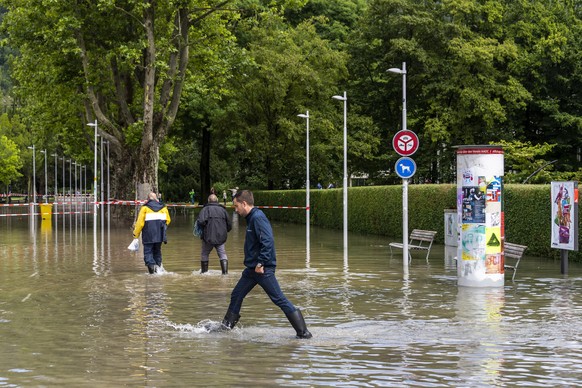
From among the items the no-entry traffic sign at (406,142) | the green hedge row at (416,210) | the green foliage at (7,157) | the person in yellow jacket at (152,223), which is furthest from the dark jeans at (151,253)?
the green foliage at (7,157)

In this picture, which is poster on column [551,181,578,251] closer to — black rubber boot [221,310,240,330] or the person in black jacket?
the person in black jacket

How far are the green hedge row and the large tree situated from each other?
9132mm

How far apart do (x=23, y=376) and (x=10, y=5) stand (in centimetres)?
4203

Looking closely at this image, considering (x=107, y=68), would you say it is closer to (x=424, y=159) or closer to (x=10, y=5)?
(x=10, y=5)

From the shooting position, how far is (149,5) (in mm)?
40031

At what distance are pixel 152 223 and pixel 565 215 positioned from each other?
28.7 feet

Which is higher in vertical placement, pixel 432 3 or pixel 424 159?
pixel 432 3

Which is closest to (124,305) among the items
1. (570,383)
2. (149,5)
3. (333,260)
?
(570,383)

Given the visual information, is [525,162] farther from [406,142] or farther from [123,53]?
[406,142]

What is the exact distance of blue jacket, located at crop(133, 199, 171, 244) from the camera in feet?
67.0

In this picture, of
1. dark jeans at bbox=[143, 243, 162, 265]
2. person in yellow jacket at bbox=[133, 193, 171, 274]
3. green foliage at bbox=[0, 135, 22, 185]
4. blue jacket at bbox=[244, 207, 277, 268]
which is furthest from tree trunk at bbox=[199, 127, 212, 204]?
blue jacket at bbox=[244, 207, 277, 268]

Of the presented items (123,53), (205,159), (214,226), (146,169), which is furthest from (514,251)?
(205,159)

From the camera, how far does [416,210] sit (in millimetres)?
35844

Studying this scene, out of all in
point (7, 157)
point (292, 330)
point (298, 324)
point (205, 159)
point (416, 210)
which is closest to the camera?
point (298, 324)
